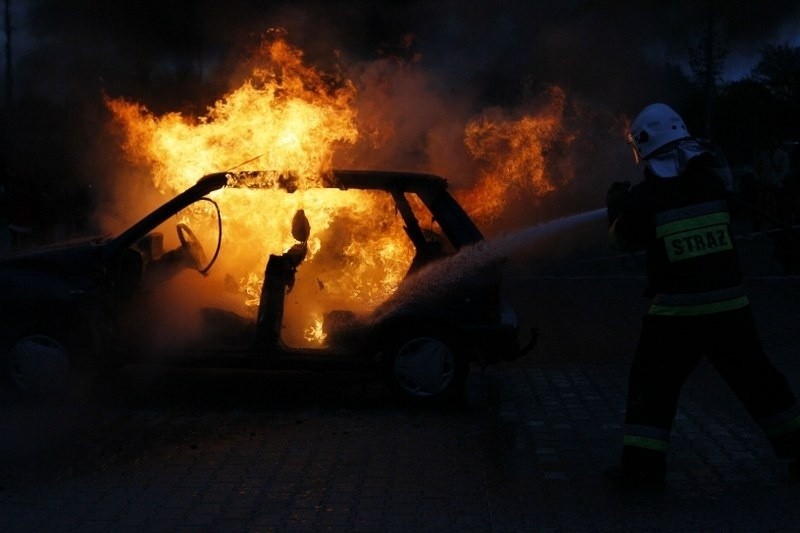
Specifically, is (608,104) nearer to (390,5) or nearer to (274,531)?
(390,5)

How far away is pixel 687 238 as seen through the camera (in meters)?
5.37

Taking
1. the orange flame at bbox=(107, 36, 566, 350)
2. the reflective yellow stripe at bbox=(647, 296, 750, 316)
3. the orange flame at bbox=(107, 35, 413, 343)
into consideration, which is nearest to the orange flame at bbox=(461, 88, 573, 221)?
the orange flame at bbox=(107, 36, 566, 350)

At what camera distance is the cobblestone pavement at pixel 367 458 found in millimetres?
4969

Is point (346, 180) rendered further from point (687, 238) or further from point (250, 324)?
point (687, 238)

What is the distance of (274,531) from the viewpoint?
4.77m

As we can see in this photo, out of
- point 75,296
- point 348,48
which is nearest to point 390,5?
point 348,48

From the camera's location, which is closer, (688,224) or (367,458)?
(688,224)

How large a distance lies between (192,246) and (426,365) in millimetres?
1906

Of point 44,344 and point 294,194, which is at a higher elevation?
point 294,194

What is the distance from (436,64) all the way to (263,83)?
1617mm

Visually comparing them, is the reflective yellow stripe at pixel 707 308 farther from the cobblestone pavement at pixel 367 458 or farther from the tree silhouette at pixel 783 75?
the tree silhouette at pixel 783 75

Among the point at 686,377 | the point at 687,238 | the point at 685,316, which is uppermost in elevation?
the point at 687,238

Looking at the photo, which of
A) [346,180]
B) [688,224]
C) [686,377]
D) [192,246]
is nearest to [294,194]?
[346,180]

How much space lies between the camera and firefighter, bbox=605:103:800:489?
17.6ft
